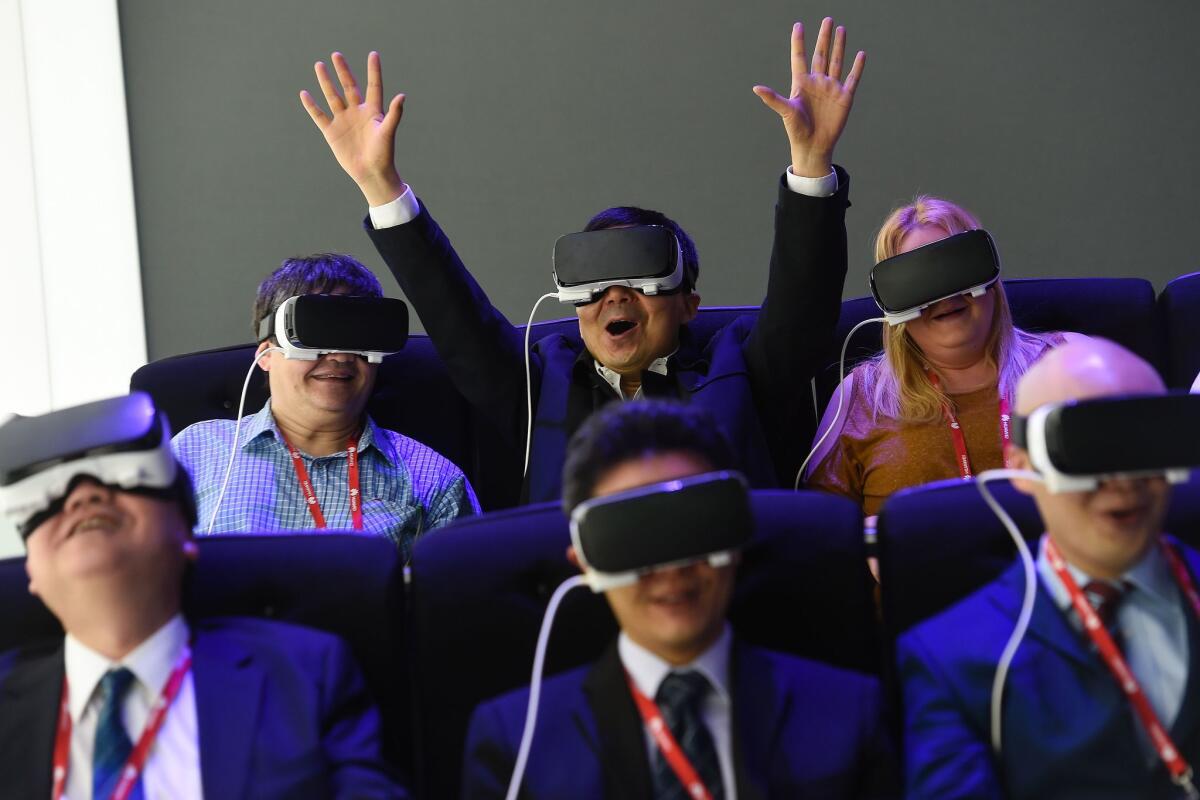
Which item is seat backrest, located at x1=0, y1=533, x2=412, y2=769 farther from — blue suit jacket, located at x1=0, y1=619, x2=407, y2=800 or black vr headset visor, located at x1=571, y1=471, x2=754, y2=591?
black vr headset visor, located at x1=571, y1=471, x2=754, y2=591

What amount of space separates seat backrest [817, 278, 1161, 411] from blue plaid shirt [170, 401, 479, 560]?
86cm

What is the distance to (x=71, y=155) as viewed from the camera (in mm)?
3818

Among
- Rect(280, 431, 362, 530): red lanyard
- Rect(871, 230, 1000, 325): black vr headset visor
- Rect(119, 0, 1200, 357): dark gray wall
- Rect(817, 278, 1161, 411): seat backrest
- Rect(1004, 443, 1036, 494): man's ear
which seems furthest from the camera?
Rect(119, 0, 1200, 357): dark gray wall

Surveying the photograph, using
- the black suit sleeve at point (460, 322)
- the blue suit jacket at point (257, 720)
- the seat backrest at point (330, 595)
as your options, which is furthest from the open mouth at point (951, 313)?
the blue suit jacket at point (257, 720)

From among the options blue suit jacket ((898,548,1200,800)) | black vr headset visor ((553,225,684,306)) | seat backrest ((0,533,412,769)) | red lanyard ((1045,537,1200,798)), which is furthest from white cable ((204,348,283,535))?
red lanyard ((1045,537,1200,798))

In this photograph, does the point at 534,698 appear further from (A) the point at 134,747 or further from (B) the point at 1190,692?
(B) the point at 1190,692

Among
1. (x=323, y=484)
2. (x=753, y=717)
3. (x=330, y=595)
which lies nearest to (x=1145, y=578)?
(x=753, y=717)

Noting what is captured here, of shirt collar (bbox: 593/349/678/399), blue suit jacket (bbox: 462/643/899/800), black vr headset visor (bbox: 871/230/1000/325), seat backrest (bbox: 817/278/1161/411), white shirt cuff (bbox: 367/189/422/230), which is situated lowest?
blue suit jacket (bbox: 462/643/899/800)

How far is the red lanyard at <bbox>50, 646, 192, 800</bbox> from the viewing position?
4.57ft

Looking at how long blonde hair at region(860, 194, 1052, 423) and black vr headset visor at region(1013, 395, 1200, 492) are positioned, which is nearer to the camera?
black vr headset visor at region(1013, 395, 1200, 492)

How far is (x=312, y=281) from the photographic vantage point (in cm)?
266

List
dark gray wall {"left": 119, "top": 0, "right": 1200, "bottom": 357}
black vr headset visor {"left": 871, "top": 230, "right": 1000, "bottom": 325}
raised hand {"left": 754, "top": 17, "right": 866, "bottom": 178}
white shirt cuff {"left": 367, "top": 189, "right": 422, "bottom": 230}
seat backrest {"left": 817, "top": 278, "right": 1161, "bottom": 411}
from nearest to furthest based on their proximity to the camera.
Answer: raised hand {"left": 754, "top": 17, "right": 866, "bottom": 178} → white shirt cuff {"left": 367, "top": 189, "right": 422, "bottom": 230} → black vr headset visor {"left": 871, "top": 230, "right": 1000, "bottom": 325} → seat backrest {"left": 817, "top": 278, "right": 1161, "bottom": 411} → dark gray wall {"left": 119, "top": 0, "right": 1200, "bottom": 357}

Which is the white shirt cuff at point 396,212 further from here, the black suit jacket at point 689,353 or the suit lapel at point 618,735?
the suit lapel at point 618,735

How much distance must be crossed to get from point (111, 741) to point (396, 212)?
119 cm
